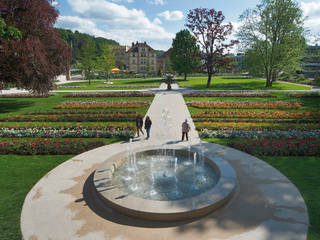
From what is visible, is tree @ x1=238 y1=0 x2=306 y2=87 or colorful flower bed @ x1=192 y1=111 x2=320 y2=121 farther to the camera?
tree @ x1=238 y1=0 x2=306 y2=87

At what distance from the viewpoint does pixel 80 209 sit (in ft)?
19.5

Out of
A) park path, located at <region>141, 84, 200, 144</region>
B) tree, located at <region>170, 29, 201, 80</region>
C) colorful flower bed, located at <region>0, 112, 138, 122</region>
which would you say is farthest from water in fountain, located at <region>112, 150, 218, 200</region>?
tree, located at <region>170, 29, 201, 80</region>

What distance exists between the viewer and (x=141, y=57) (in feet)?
305

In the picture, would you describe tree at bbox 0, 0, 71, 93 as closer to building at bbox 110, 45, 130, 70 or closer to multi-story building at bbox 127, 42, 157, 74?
multi-story building at bbox 127, 42, 157, 74

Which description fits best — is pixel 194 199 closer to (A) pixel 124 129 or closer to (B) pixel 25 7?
(A) pixel 124 129

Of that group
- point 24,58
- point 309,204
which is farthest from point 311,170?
point 24,58

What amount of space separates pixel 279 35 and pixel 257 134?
3103 cm

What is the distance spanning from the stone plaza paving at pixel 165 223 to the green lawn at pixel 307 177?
0.22 meters

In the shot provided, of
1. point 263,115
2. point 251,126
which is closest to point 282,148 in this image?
point 251,126

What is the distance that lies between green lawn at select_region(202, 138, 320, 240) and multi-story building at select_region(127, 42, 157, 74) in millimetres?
84799

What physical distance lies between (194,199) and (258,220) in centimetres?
171

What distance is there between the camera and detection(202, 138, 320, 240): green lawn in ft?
18.1

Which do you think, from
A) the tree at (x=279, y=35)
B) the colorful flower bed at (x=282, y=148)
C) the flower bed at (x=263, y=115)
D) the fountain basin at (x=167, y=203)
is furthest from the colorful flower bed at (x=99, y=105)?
the tree at (x=279, y=35)

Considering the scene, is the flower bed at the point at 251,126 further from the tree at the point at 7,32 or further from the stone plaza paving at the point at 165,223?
the tree at the point at 7,32
